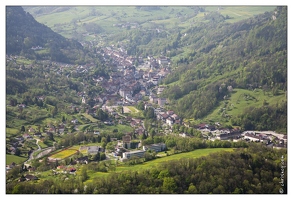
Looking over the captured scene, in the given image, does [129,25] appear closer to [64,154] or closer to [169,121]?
[169,121]

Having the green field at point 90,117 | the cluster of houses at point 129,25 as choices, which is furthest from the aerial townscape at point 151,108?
the cluster of houses at point 129,25

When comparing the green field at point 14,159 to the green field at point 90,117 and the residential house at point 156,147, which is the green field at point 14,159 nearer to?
the residential house at point 156,147

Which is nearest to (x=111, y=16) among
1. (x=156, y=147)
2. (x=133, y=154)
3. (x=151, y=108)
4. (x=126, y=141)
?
(x=151, y=108)

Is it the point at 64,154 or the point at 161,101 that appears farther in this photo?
the point at 161,101

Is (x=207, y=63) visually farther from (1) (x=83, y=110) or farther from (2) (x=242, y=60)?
(1) (x=83, y=110)

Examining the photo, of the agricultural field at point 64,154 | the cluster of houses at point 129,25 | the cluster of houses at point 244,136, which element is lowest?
the agricultural field at point 64,154
